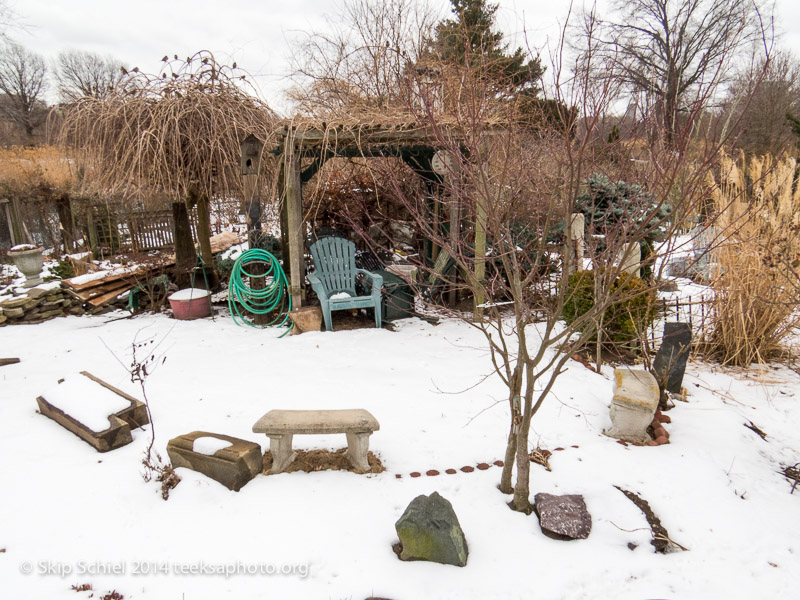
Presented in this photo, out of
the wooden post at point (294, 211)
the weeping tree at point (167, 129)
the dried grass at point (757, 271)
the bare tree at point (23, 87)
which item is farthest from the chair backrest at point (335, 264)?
the bare tree at point (23, 87)

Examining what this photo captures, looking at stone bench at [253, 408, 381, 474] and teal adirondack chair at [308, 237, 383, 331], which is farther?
teal adirondack chair at [308, 237, 383, 331]

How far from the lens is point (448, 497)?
2428 millimetres

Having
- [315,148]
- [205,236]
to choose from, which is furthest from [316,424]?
[205,236]

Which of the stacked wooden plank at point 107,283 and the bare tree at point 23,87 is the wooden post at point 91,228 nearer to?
the stacked wooden plank at point 107,283

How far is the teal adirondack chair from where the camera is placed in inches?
201

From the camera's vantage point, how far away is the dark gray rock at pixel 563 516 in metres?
2.14

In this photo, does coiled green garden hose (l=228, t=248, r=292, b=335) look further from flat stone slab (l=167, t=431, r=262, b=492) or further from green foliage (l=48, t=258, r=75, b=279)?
green foliage (l=48, t=258, r=75, b=279)

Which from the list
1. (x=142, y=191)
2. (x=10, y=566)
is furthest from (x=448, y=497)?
(x=142, y=191)

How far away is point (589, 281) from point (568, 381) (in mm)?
1013

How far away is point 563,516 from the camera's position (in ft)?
7.20

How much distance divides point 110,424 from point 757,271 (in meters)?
5.15

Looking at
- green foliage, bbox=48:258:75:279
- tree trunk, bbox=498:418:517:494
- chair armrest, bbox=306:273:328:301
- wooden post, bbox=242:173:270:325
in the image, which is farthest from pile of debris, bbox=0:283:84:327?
tree trunk, bbox=498:418:517:494

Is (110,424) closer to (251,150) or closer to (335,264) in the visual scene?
(335,264)

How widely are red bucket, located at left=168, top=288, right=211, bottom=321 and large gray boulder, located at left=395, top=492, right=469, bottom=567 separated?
4447mm
